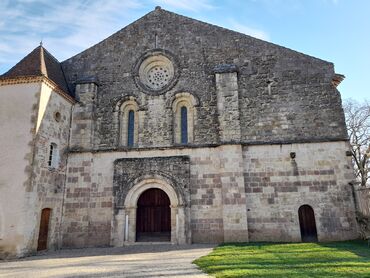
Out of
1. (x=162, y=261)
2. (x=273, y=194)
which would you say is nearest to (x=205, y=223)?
(x=273, y=194)

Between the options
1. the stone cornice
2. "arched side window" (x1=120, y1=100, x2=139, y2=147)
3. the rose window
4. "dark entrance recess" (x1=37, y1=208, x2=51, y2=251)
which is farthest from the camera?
the rose window

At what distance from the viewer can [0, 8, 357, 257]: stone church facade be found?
39.0 feet

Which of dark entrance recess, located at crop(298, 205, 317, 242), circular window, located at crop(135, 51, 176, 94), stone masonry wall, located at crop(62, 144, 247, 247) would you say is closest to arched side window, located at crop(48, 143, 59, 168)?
stone masonry wall, located at crop(62, 144, 247, 247)

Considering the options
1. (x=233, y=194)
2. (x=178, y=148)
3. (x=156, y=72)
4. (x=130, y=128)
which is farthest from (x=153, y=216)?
(x=156, y=72)

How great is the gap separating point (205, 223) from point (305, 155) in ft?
17.0

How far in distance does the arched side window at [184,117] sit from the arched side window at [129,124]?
1.91 m

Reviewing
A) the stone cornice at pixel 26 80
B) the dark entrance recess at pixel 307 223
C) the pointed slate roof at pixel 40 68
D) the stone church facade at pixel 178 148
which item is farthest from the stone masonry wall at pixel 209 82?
the dark entrance recess at pixel 307 223

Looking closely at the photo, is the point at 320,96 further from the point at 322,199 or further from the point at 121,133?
the point at 121,133

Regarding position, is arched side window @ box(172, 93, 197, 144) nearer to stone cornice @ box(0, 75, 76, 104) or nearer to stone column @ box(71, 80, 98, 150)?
stone column @ box(71, 80, 98, 150)

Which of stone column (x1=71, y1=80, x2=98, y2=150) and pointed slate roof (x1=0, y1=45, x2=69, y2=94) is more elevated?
pointed slate roof (x1=0, y1=45, x2=69, y2=94)

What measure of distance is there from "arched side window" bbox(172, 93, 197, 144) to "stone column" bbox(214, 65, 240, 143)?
4.30ft

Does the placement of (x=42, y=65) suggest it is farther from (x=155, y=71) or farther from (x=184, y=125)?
(x=184, y=125)

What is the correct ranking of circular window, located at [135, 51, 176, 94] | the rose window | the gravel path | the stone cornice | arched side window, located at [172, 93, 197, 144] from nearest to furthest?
the gravel path → the stone cornice → arched side window, located at [172, 93, 197, 144] → circular window, located at [135, 51, 176, 94] → the rose window

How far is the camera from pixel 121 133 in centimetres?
1423
